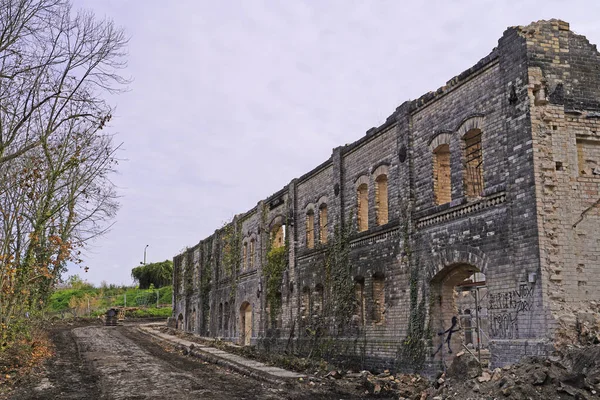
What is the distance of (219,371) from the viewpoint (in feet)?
62.4

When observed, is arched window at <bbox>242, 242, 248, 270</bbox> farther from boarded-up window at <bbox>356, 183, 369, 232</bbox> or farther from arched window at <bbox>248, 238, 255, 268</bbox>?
boarded-up window at <bbox>356, 183, 369, 232</bbox>

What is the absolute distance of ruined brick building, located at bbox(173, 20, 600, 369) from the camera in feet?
38.7

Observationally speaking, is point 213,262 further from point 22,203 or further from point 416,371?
point 416,371

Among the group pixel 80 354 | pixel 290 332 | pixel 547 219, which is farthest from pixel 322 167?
pixel 80 354

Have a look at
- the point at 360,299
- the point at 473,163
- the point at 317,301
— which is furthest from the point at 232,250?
the point at 473,163

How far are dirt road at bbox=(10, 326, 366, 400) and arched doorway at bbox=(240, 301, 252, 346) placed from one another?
6.17 m

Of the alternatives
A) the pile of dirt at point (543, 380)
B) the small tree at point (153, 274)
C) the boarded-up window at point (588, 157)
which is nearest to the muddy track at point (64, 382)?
the pile of dirt at point (543, 380)

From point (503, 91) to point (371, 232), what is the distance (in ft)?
21.8

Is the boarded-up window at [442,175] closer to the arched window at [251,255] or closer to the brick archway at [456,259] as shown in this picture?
the brick archway at [456,259]

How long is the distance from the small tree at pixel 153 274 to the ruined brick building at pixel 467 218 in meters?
54.7

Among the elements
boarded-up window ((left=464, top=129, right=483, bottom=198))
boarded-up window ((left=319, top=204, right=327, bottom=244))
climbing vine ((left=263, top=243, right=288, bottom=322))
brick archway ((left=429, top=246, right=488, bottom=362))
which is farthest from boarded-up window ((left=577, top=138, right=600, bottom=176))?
climbing vine ((left=263, top=243, right=288, bottom=322))

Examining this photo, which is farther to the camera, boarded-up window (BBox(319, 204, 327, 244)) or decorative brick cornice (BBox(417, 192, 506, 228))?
boarded-up window (BBox(319, 204, 327, 244))

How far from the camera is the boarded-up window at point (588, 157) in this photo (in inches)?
490

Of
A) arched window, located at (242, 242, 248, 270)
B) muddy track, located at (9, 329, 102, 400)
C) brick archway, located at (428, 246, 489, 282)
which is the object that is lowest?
muddy track, located at (9, 329, 102, 400)
